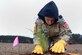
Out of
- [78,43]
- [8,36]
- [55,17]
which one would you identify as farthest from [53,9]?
[78,43]

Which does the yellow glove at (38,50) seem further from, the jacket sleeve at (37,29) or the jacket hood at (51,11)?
the jacket hood at (51,11)

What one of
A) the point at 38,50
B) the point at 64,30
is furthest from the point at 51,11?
the point at 38,50

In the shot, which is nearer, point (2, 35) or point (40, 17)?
point (40, 17)

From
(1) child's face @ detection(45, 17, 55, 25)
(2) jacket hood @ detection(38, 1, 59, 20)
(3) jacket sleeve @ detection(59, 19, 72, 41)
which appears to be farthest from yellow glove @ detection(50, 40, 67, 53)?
(2) jacket hood @ detection(38, 1, 59, 20)

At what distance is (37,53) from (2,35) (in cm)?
435

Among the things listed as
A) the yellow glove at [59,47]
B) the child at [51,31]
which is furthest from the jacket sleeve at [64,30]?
the yellow glove at [59,47]

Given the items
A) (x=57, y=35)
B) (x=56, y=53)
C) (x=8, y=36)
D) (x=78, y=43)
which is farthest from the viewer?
(x=78, y=43)

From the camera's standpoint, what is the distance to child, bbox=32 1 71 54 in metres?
5.99

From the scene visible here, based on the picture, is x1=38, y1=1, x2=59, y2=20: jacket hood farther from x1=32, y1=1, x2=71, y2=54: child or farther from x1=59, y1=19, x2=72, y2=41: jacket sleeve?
x1=59, y1=19, x2=72, y2=41: jacket sleeve

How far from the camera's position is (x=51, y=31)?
20.9 feet

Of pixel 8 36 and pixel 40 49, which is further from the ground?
pixel 8 36

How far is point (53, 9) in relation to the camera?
19.5 ft

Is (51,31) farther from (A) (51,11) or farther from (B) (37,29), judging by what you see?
(A) (51,11)

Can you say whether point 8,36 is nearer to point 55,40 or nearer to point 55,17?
→ point 55,40
